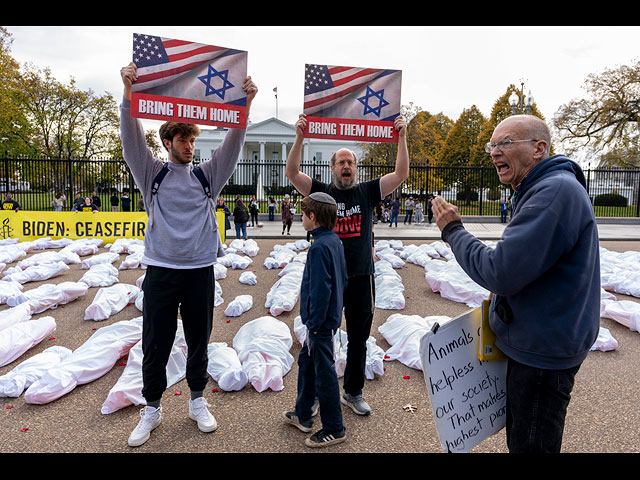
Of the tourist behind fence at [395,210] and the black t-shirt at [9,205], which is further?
the tourist behind fence at [395,210]

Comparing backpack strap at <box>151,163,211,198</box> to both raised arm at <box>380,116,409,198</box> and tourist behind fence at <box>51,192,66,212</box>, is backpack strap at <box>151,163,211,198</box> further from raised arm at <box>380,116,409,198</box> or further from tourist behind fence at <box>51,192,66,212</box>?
tourist behind fence at <box>51,192,66,212</box>

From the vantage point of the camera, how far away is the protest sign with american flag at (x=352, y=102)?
328 cm

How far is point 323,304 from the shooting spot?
7.67 ft

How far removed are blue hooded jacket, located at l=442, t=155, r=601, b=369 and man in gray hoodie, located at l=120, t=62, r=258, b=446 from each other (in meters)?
1.64

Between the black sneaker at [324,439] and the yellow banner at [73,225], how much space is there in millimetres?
9579

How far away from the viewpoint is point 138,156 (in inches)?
96.2

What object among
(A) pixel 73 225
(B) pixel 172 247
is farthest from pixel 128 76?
(A) pixel 73 225

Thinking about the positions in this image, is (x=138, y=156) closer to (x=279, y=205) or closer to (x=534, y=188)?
(x=534, y=188)

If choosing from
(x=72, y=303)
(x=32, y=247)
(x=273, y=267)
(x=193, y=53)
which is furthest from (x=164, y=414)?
(x=32, y=247)

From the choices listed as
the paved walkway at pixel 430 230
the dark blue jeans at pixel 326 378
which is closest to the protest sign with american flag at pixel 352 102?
the dark blue jeans at pixel 326 378

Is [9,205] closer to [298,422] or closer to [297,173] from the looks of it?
[297,173]

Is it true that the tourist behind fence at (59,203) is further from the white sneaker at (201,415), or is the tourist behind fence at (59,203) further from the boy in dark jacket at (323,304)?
the boy in dark jacket at (323,304)

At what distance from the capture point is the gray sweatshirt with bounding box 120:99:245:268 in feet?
7.92

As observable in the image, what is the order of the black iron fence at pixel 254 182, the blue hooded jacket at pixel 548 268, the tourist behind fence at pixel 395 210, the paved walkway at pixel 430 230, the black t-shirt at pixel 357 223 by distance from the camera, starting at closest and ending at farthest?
the blue hooded jacket at pixel 548 268, the black t-shirt at pixel 357 223, the paved walkway at pixel 430 230, the tourist behind fence at pixel 395 210, the black iron fence at pixel 254 182
